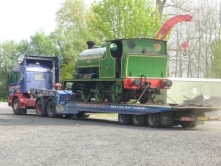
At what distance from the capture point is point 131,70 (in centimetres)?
1967

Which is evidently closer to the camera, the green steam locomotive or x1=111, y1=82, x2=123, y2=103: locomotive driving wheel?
the green steam locomotive

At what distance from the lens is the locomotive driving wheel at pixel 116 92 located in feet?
65.5

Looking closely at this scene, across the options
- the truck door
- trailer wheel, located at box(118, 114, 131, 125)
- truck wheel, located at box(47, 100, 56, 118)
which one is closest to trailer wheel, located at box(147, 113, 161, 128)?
trailer wheel, located at box(118, 114, 131, 125)

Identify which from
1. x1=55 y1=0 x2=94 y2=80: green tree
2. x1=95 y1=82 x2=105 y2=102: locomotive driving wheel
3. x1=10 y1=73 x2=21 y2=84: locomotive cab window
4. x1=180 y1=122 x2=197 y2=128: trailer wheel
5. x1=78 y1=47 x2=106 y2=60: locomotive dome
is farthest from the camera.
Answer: x1=55 y1=0 x2=94 y2=80: green tree

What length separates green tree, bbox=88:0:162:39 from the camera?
31.1 m

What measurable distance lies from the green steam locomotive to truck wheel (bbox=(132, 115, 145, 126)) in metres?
1.01

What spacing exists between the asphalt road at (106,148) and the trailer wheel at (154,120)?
227 centimetres

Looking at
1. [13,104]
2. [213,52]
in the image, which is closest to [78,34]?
[213,52]

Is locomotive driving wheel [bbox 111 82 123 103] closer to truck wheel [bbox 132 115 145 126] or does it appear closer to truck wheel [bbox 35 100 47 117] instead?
truck wheel [bbox 132 115 145 126]

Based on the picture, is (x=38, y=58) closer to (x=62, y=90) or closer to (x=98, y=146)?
(x=62, y=90)

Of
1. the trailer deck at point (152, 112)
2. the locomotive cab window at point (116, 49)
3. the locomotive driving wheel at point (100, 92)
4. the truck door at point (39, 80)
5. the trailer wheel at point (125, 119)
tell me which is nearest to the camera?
the trailer deck at point (152, 112)

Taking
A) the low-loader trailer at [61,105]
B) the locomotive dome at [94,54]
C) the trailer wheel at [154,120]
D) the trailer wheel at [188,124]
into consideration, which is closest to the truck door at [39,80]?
the low-loader trailer at [61,105]

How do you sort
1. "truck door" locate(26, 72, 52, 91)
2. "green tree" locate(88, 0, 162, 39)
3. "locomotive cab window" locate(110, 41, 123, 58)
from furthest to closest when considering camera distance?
"green tree" locate(88, 0, 162, 39) < "truck door" locate(26, 72, 52, 91) < "locomotive cab window" locate(110, 41, 123, 58)

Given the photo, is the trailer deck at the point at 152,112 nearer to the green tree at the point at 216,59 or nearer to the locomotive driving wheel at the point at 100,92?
the locomotive driving wheel at the point at 100,92
